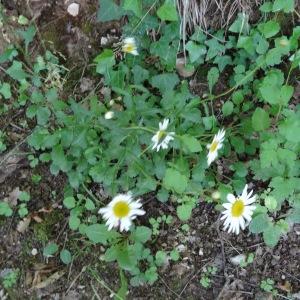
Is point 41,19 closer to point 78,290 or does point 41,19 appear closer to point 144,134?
point 144,134

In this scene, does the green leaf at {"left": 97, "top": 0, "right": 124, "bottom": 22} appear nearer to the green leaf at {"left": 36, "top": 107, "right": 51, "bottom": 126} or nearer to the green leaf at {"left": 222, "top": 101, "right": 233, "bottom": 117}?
the green leaf at {"left": 36, "top": 107, "right": 51, "bottom": 126}

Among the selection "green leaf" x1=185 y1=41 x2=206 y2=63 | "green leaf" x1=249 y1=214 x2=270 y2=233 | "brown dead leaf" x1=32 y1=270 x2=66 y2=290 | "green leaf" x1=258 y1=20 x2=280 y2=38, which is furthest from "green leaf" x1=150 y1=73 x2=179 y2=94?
"brown dead leaf" x1=32 y1=270 x2=66 y2=290

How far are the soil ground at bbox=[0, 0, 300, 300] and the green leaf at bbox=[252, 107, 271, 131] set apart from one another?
0.43 meters

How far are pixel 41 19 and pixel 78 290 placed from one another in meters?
1.08

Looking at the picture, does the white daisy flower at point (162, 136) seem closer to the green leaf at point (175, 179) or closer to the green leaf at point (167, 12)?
the green leaf at point (175, 179)

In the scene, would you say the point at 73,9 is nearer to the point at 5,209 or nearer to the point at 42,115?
the point at 42,115

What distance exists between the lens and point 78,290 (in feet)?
6.68

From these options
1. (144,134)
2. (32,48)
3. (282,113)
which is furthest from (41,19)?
(282,113)

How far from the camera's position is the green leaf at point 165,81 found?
1950mm

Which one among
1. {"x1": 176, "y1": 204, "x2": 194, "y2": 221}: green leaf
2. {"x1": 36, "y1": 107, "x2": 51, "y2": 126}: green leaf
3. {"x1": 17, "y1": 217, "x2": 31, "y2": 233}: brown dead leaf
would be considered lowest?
{"x1": 17, "y1": 217, "x2": 31, "y2": 233}: brown dead leaf

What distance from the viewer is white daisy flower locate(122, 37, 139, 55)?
1.85 metres

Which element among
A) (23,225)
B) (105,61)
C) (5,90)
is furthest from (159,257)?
(5,90)

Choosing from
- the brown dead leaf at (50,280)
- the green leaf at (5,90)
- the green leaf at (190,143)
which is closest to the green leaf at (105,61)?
the green leaf at (5,90)

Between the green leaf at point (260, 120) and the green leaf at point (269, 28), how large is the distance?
12.7 inches
